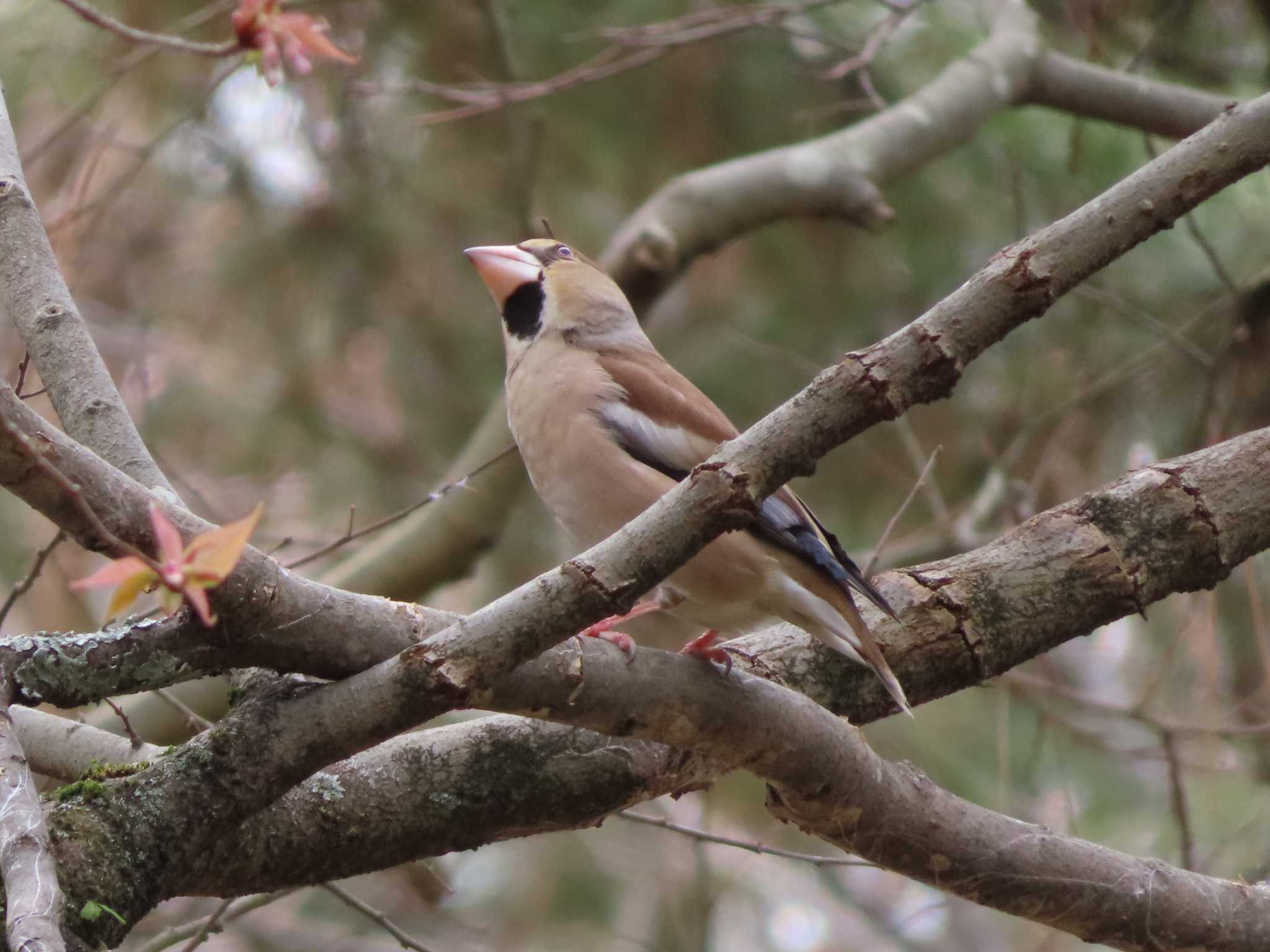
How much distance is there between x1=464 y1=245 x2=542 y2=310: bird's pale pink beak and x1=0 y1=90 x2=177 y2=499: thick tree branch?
5.47 ft

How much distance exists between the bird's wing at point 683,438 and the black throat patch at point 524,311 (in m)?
0.35

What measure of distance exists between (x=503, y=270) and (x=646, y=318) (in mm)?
1007

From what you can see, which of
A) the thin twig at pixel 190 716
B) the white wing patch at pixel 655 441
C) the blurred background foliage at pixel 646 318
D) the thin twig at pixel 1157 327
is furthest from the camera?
the blurred background foliage at pixel 646 318

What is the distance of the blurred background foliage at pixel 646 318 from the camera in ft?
18.7

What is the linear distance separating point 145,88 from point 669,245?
9.91 ft

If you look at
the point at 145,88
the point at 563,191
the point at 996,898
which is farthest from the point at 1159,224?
the point at 145,88

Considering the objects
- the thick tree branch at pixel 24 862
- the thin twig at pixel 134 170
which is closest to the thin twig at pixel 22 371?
the thick tree branch at pixel 24 862

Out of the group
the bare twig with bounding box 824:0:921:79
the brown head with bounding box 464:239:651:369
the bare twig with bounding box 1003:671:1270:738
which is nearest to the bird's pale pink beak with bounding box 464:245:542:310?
the brown head with bounding box 464:239:651:369

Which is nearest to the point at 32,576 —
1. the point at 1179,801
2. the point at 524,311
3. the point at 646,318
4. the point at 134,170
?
the point at 524,311

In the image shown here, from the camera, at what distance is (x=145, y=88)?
632 cm

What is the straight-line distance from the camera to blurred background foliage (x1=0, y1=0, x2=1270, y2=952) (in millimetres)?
5695

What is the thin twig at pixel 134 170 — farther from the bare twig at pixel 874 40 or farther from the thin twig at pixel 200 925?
the thin twig at pixel 200 925

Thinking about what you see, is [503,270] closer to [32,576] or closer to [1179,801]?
[32,576]

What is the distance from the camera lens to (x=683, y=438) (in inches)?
138
